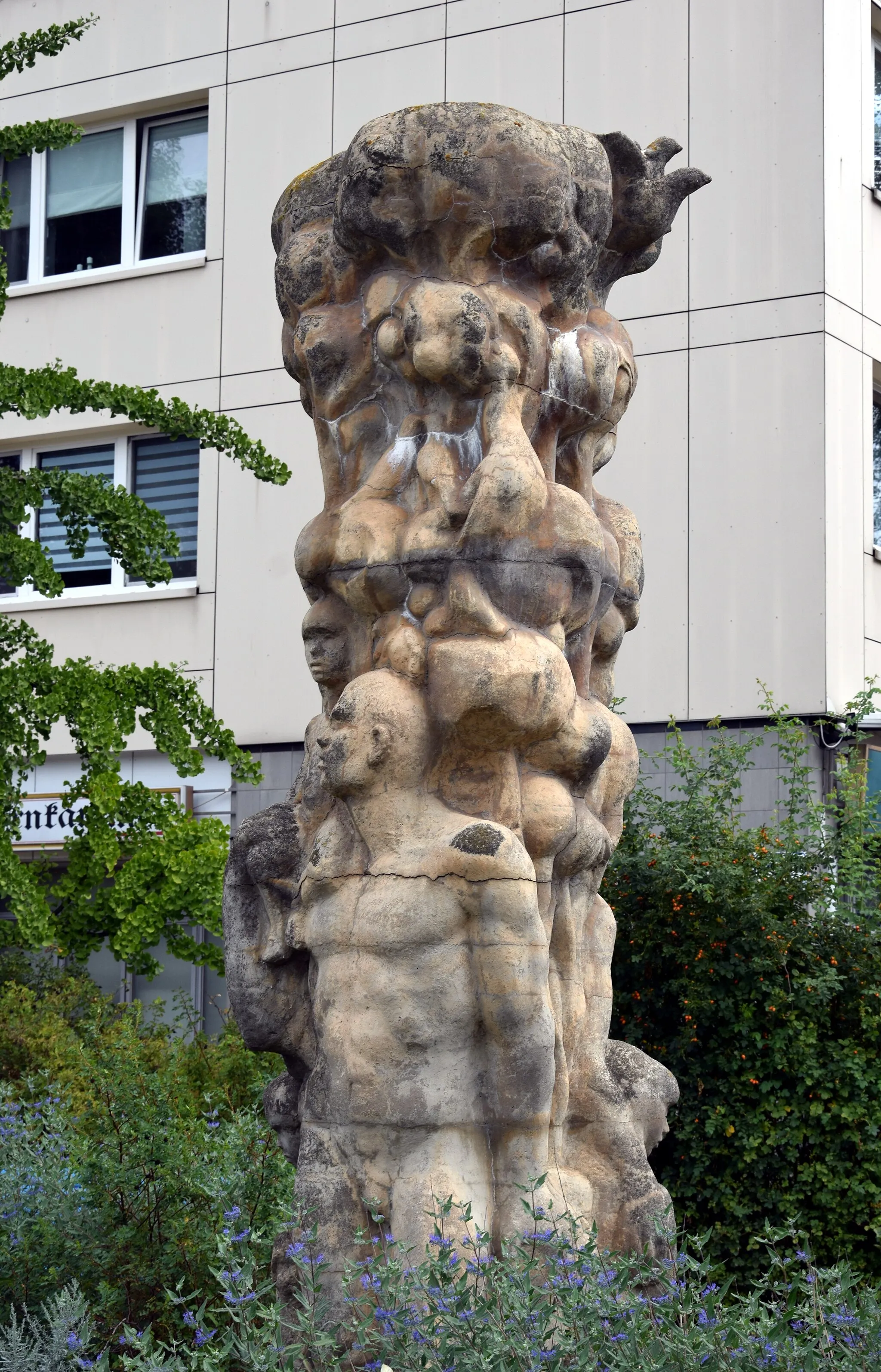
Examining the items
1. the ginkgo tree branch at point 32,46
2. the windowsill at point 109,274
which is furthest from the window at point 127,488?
the ginkgo tree branch at point 32,46

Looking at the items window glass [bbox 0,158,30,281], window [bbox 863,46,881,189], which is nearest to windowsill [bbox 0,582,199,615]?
window glass [bbox 0,158,30,281]

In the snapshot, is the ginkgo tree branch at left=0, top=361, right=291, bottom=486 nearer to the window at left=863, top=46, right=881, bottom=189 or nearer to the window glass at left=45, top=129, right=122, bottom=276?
the window glass at left=45, top=129, right=122, bottom=276

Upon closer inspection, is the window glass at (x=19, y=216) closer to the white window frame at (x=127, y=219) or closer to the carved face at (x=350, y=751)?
the white window frame at (x=127, y=219)

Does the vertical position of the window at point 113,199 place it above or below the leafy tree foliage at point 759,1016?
above

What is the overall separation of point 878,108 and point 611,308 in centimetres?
323

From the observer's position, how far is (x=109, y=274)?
47.5 ft

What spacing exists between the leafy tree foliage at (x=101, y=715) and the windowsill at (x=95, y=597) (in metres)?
3.58

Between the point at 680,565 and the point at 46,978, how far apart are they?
558 centimetres

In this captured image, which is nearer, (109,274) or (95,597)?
(95,597)

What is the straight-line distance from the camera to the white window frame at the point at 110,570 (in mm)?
13812

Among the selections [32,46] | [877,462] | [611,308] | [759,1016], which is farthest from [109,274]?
[759,1016]

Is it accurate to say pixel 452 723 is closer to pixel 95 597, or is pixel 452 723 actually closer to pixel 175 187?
pixel 95 597

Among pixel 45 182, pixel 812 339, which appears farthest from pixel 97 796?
pixel 45 182

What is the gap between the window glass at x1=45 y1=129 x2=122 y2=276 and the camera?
14852mm
